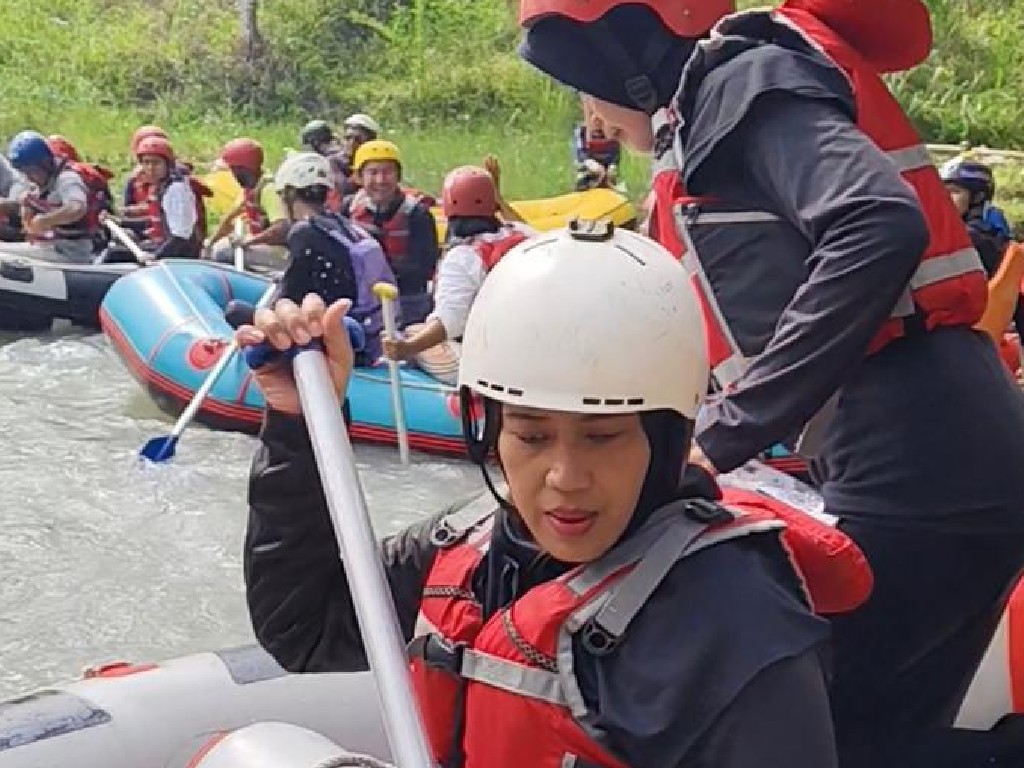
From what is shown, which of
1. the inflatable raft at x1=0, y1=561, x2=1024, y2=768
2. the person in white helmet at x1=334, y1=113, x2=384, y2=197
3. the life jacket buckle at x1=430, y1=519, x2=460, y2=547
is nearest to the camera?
the life jacket buckle at x1=430, y1=519, x2=460, y2=547

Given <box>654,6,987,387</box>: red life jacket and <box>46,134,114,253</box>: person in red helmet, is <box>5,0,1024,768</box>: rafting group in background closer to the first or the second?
<box>654,6,987,387</box>: red life jacket

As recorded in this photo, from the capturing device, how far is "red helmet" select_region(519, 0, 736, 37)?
2285 millimetres

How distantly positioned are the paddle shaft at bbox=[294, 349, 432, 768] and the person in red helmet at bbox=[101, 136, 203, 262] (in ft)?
28.3

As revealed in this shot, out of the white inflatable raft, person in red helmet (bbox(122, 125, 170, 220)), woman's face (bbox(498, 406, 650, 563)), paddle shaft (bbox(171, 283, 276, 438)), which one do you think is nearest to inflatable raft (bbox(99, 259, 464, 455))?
paddle shaft (bbox(171, 283, 276, 438))

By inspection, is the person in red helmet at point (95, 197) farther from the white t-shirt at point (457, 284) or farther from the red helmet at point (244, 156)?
the white t-shirt at point (457, 284)

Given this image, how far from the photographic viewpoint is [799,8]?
87.4 inches

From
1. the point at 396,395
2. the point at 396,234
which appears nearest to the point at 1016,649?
the point at 396,395

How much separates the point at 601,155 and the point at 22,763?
32.1 feet

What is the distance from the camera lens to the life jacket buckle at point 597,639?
4.94 feet

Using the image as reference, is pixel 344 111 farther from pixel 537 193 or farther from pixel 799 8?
pixel 799 8

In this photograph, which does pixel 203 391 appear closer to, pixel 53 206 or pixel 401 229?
pixel 401 229

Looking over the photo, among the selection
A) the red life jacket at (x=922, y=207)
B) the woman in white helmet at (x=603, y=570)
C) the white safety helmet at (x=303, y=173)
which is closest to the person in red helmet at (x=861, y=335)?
the red life jacket at (x=922, y=207)

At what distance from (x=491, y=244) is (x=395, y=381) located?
75 centimetres

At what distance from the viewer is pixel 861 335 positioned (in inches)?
76.6
